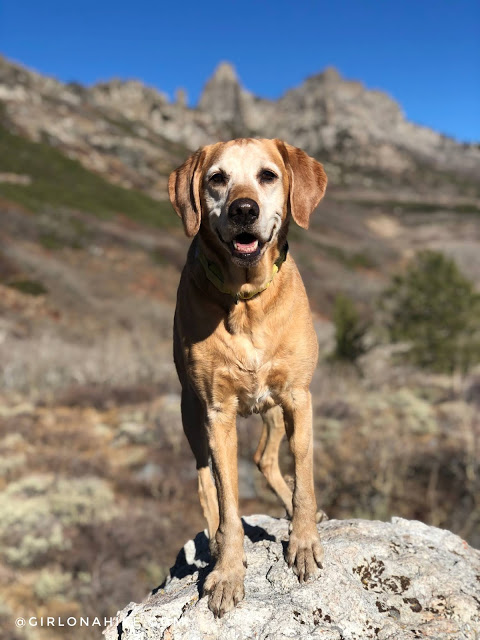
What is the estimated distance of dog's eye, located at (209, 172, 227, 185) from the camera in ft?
10.4

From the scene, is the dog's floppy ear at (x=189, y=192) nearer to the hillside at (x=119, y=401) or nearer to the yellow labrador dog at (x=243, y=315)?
the yellow labrador dog at (x=243, y=315)

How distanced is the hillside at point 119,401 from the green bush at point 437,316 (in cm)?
59

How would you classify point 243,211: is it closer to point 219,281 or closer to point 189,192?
point 219,281

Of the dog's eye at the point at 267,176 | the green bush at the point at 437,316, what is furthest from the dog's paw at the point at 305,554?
the green bush at the point at 437,316

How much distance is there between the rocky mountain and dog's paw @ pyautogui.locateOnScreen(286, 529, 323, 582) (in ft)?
168

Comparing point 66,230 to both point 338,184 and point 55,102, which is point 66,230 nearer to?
point 55,102

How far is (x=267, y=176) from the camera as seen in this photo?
321cm

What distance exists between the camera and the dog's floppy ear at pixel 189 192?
3.11m

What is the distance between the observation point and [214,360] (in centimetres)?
296


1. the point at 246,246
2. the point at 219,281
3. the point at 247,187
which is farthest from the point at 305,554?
the point at 247,187

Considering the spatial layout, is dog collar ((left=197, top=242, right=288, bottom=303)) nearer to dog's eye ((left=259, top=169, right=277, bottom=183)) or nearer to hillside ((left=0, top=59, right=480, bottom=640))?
dog's eye ((left=259, top=169, right=277, bottom=183))

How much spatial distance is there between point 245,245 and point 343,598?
5.97 feet

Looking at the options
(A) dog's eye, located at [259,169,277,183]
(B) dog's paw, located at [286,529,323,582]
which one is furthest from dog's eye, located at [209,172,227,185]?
(B) dog's paw, located at [286,529,323,582]

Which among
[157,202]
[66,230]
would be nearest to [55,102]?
[157,202]
